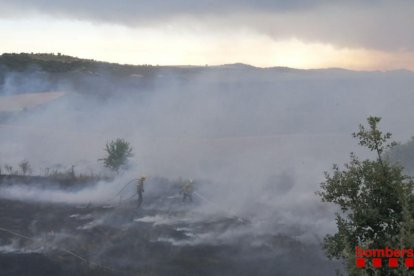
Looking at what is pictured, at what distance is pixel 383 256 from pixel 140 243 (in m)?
16.9

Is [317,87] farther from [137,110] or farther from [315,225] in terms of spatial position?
[315,225]

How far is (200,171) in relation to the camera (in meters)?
42.4

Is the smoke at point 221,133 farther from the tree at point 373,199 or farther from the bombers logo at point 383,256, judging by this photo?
the bombers logo at point 383,256

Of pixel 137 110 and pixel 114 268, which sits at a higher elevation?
pixel 137 110

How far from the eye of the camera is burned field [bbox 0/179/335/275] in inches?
864

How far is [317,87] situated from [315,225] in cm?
5447

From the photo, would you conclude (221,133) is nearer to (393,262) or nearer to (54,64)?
(54,64)

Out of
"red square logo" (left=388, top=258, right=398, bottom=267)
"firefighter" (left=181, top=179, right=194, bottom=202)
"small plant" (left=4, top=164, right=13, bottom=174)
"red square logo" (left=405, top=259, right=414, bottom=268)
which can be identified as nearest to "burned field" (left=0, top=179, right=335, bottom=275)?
"firefighter" (left=181, top=179, right=194, bottom=202)

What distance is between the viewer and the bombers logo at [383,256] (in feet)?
29.6

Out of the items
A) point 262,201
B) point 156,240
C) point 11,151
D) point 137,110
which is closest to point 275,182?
point 262,201

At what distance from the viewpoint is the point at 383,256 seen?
1003 centimetres

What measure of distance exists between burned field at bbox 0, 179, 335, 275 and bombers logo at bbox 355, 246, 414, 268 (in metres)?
12.6

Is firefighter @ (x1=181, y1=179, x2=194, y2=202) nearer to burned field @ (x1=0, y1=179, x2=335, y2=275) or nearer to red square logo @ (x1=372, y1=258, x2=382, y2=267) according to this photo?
burned field @ (x1=0, y1=179, x2=335, y2=275)

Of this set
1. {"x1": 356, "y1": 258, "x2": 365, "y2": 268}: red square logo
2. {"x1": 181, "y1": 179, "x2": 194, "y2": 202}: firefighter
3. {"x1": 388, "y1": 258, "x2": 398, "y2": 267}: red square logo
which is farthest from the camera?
{"x1": 181, "y1": 179, "x2": 194, "y2": 202}: firefighter
